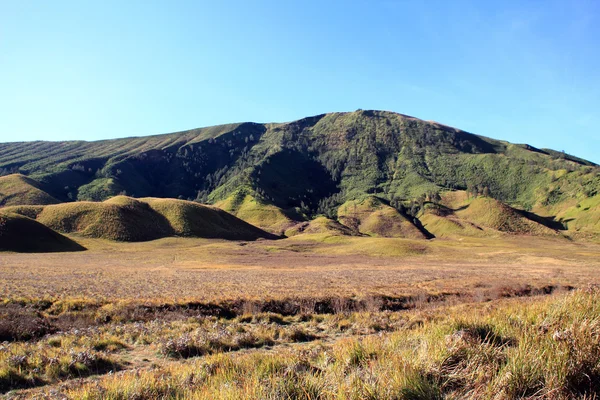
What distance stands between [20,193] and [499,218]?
20147 cm

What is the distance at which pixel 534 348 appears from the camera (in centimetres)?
430

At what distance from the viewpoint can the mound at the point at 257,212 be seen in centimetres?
14875

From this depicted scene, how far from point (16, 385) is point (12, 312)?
9.49 metres

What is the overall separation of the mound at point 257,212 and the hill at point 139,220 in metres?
17.8

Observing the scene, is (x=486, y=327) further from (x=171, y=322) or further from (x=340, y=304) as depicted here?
(x=340, y=304)

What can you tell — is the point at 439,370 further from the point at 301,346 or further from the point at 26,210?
the point at 26,210

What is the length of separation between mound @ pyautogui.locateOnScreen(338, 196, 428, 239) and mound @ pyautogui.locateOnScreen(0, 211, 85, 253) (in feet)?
353

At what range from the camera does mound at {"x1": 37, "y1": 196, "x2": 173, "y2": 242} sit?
10406cm

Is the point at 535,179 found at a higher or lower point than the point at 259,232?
higher

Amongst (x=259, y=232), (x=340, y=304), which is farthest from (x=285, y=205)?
(x=340, y=304)

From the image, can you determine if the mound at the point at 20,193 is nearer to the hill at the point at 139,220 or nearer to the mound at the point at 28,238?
the hill at the point at 139,220

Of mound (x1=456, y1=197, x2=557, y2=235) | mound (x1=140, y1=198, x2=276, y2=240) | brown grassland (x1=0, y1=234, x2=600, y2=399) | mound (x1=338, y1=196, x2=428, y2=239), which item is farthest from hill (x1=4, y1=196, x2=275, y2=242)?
mound (x1=456, y1=197, x2=557, y2=235)

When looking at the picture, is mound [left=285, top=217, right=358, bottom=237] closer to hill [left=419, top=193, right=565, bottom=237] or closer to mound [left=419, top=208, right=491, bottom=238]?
mound [left=419, top=208, right=491, bottom=238]

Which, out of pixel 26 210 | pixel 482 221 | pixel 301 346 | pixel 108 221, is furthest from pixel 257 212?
pixel 301 346
